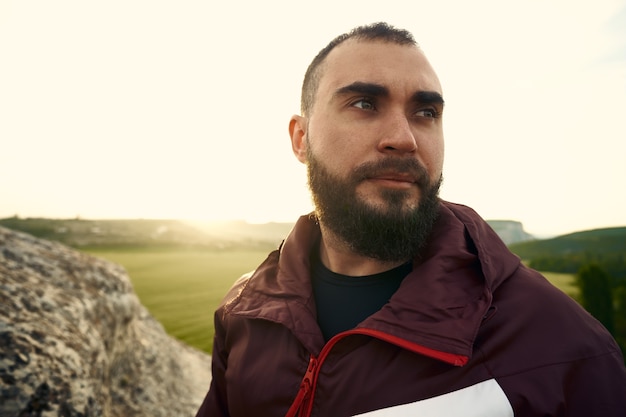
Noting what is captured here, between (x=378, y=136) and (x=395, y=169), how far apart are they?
0.75 feet

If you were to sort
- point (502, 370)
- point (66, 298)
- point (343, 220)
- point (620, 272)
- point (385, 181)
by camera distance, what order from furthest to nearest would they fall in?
1. point (620, 272)
2. point (66, 298)
3. point (343, 220)
4. point (385, 181)
5. point (502, 370)

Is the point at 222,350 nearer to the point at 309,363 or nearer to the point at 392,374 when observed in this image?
the point at 309,363

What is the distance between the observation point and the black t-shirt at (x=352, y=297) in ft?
6.37

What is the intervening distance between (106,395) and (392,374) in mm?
2365

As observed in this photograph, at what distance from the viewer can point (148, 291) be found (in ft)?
54.5

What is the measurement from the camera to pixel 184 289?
17.7m

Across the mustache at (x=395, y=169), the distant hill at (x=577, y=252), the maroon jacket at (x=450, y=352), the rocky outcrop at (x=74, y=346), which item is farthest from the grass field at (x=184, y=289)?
the distant hill at (x=577, y=252)

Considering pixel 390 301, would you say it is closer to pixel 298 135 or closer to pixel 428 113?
pixel 428 113

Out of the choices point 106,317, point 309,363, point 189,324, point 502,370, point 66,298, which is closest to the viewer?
point 502,370

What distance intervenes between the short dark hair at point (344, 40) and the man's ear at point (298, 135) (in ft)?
0.26

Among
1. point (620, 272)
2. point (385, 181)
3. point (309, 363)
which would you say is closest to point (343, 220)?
point (385, 181)

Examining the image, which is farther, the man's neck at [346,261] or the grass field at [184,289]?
the grass field at [184,289]

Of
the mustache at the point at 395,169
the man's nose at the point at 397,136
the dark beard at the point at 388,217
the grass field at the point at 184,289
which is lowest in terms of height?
the grass field at the point at 184,289

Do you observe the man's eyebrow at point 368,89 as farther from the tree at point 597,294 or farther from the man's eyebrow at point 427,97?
the tree at point 597,294
